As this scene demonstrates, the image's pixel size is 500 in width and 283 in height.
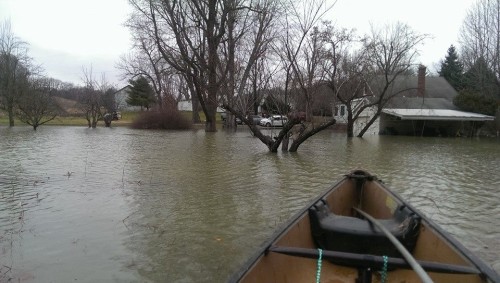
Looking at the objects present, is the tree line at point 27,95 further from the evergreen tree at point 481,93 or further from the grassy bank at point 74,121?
the evergreen tree at point 481,93

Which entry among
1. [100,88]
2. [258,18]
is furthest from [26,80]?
[258,18]

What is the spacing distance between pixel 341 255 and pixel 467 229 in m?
4.19

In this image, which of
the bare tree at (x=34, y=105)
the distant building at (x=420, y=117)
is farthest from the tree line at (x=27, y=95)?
the distant building at (x=420, y=117)

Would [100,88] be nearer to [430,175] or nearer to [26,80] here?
[26,80]

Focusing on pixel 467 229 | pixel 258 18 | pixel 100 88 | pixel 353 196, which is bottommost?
pixel 467 229

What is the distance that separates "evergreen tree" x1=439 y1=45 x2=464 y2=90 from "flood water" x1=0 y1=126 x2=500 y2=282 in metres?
→ 45.3

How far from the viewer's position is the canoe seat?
409 centimetres

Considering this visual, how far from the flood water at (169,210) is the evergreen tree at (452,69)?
4531cm

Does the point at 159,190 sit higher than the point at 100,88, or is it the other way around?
the point at 100,88

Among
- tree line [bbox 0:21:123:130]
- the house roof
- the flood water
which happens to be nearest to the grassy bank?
tree line [bbox 0:21:123:130]

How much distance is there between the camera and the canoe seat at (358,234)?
4086 mm

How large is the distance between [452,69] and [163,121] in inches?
1622

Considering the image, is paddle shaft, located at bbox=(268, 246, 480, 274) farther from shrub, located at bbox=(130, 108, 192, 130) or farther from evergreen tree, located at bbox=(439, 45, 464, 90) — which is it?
evergreen tree, located at bbox=(439, 45, 464, 90)

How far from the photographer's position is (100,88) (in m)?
48.6
